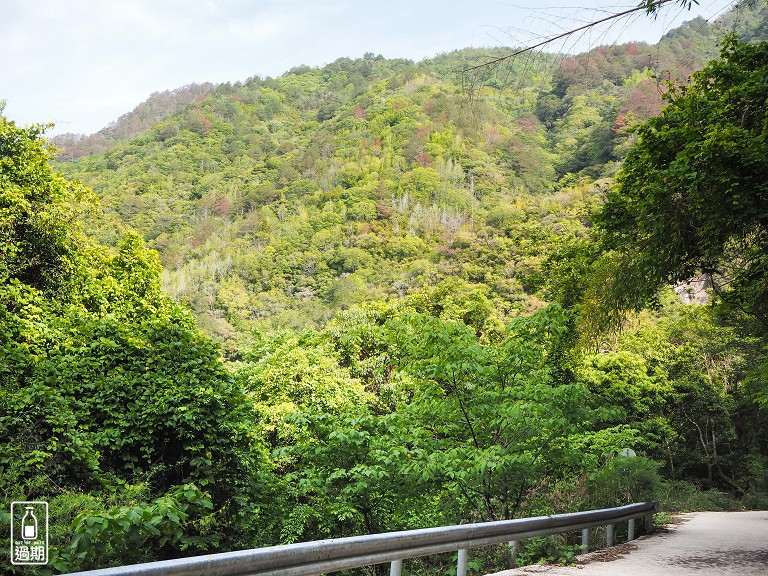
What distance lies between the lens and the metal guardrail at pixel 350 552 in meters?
3.12

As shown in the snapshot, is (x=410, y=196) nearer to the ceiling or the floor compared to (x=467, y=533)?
nearer to the ceiling

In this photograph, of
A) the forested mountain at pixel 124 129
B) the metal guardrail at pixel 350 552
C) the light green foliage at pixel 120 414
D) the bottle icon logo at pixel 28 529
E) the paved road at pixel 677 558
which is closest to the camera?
the metal guardrail at pixel 350 552

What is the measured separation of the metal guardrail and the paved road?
0.47 meters

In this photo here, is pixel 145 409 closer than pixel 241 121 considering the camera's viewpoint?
Yes

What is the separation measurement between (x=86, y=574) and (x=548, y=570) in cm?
539

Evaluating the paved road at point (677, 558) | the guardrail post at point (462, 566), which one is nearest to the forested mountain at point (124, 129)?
the paved road at point (677, 558)

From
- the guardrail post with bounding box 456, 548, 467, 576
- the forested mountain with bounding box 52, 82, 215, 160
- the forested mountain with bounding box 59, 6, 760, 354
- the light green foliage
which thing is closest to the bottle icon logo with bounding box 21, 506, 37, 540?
the light green foliage

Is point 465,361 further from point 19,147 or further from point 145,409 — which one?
point 19,147

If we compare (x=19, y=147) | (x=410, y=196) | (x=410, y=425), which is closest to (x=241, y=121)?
(x=410, y=196)

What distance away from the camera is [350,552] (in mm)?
4355

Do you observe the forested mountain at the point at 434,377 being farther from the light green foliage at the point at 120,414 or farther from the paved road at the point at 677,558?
the paved road at the point at 677,558

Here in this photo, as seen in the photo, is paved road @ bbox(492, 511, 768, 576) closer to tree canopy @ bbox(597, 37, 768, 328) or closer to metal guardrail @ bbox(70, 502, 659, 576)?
metal guardrail @ bbox(70, 502, 659, 576)

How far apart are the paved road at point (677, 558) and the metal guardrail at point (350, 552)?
468 millimetres

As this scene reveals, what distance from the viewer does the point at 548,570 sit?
6.75 m
